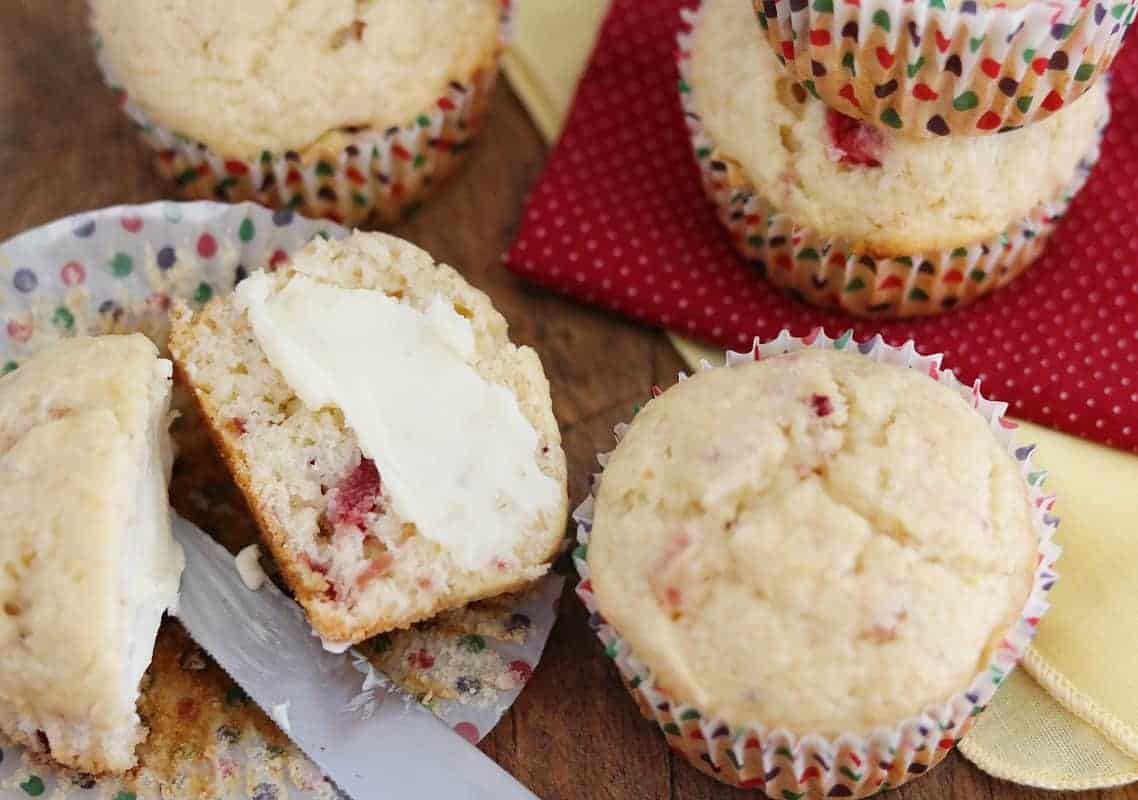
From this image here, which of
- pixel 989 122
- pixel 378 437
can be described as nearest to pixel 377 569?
pixel 378 437

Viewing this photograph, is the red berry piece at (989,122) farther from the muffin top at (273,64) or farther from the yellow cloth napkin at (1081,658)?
the muffin top at (273,64)

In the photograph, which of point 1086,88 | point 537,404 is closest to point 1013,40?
point 1086,88

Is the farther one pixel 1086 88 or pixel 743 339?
pixel 743 339

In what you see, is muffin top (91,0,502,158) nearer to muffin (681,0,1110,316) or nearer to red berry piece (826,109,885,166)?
muffin (681,0,1110,316)

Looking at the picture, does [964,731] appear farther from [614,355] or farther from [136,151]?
[136,151]

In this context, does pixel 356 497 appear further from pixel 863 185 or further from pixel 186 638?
pixel 863 185

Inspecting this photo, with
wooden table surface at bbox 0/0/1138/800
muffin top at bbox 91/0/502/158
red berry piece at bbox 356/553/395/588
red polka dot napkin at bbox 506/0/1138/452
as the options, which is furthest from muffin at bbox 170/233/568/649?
red polka dot napkin at bbox 506/0/1138/452
